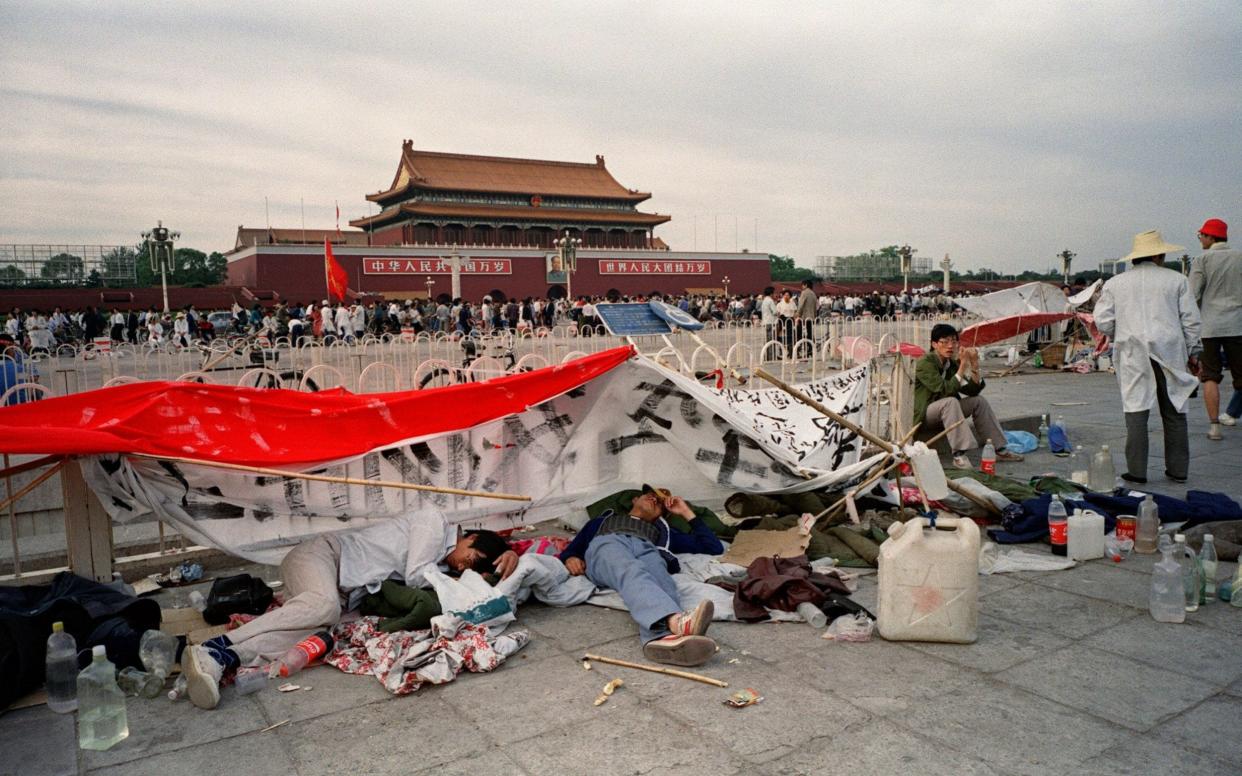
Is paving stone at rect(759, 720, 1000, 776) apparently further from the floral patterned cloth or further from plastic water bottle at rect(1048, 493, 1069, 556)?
plastic water bottle at rect(1048, 493, 1069, 556)

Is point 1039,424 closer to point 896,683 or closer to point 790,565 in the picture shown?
point 790,565

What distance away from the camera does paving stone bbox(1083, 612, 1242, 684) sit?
10.6 ft

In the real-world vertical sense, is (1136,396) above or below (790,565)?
above

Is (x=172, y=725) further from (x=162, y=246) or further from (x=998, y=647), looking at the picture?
(x=162, y=246)

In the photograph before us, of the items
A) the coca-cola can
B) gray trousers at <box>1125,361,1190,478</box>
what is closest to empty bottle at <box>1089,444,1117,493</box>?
gray trousers at <box>1125,361,1190,478</box>

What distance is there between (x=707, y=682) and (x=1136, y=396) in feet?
15.3

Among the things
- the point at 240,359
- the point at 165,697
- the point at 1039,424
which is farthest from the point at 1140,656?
the point at 240,359

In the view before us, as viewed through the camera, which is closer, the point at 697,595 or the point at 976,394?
the point at 697,595

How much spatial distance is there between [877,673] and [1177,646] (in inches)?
51.7

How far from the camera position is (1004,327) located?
16.2 m

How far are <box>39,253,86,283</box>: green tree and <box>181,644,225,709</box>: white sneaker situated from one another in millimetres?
49242

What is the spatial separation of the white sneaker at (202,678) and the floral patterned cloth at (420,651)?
0.49m

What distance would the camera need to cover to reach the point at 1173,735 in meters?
2.74

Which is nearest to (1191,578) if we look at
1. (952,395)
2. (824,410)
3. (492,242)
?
(824,410)
